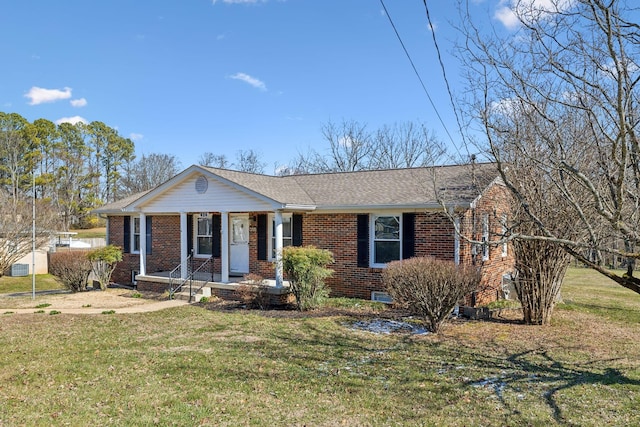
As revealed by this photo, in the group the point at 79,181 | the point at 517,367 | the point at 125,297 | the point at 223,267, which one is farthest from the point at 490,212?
the point at 79,181

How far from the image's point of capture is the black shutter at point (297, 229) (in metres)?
13.5

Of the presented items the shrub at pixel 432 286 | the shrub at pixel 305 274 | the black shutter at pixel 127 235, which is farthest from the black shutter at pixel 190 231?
the shrub at pixel 432 286

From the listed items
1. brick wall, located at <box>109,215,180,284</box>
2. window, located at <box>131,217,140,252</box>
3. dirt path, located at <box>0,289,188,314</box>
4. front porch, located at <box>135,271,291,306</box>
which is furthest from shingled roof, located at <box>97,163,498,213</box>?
window, located at <box>131,217,140,252</box>

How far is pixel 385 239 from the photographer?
12.3m

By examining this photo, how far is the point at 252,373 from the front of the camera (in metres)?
6.14

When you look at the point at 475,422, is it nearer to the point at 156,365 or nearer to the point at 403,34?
the point at 156,365

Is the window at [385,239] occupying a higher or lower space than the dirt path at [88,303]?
higher

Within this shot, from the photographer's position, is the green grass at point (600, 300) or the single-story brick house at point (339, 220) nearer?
the green grass at point (600, 300)

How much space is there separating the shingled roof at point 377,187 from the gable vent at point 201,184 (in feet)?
1.37

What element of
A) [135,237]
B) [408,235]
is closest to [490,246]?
[408,235]

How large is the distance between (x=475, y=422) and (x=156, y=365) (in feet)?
15.2

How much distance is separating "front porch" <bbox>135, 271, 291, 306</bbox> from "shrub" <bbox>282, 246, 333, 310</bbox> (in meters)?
0.84

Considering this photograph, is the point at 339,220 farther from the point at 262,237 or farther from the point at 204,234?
the point at 204,234

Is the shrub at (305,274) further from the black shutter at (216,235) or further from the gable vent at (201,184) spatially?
the black shutter at (216,235)
